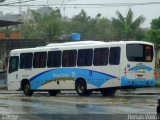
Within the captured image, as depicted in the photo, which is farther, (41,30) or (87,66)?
(41,30)

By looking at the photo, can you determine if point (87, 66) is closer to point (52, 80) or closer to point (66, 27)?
point (52, 80)

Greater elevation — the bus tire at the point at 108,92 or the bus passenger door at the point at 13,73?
the bus passenger door at the point at 13,73

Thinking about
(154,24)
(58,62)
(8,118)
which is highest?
(154,24)

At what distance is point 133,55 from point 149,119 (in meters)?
13.1

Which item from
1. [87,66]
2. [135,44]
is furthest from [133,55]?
[87,66]

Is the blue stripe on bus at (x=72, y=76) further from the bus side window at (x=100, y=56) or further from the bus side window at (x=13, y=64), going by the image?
the bus side window at (x=13, y=64)

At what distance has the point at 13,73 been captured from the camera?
34.2 meters

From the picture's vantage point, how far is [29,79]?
109ft

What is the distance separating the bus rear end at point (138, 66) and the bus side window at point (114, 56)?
1.39ft

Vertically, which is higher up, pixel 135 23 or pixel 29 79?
pixel 135 23

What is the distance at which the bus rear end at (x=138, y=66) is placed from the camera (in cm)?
2772

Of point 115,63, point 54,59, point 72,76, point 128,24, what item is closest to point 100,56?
point 115,63

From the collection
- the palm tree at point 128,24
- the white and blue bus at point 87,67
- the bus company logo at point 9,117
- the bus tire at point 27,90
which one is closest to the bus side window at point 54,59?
the white and blue bus at point 87,67

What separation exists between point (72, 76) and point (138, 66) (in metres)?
3.98
